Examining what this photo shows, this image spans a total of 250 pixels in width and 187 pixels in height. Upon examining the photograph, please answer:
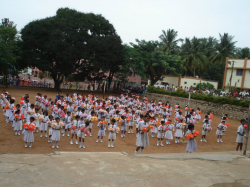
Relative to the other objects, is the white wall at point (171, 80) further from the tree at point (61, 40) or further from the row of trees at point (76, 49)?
the tree at point (61, 40)

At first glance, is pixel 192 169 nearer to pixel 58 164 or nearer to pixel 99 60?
pixel 58 164

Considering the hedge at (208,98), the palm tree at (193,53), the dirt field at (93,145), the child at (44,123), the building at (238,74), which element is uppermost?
the palm tree at (193,53)

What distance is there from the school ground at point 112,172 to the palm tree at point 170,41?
37682 millimetres

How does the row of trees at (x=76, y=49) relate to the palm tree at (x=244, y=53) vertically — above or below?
below

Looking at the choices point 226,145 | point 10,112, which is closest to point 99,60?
point 10,112

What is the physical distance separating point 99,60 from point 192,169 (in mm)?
26541

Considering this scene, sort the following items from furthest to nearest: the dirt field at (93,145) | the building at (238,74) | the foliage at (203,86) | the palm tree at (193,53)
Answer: the palm tree at (193,53) → the foliage at (203,86) → the building at (238,74) → the dirt field at (93,145)

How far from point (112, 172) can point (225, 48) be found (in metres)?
43.3

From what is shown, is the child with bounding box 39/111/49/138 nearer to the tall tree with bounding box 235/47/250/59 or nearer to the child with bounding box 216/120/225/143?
the child with bounding box 216/120/225/143

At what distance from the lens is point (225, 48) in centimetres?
4225

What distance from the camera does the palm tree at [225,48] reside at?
139 ft

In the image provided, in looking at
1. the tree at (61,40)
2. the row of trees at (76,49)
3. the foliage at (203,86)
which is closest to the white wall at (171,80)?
the row of trees at (76,49)

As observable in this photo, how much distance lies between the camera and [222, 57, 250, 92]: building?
31.1m

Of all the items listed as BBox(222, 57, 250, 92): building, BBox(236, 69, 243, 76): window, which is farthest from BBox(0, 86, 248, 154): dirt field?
BBox(236, 69, 243, 76): window
